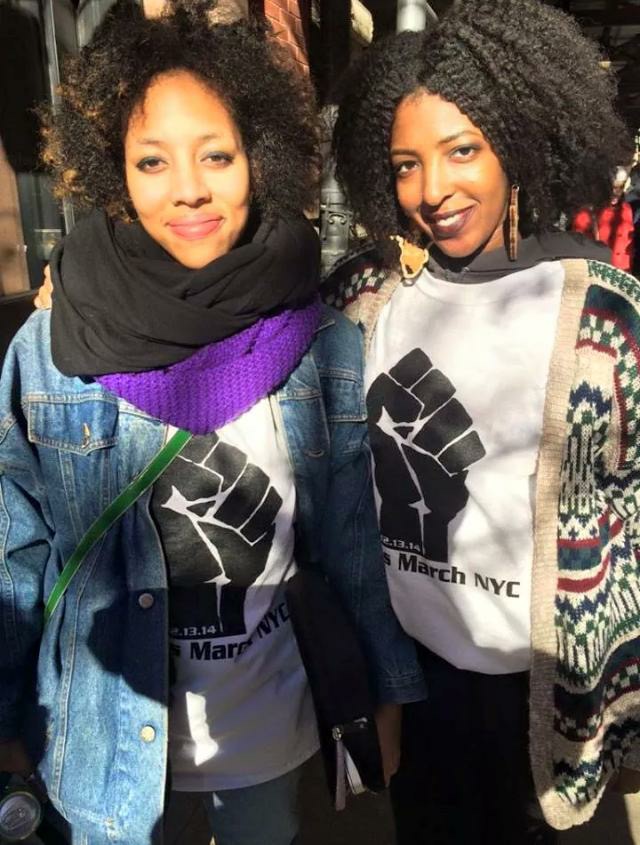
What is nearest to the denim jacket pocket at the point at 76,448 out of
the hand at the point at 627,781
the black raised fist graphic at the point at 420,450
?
the black raised fist graphic at the point at 420,450

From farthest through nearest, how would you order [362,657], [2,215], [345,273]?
[2,215] < [345,273] < [362,657]

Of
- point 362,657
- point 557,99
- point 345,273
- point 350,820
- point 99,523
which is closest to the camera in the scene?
point 99,523

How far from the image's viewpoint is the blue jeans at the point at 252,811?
1620 millimetres

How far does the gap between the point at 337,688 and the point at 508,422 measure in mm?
638

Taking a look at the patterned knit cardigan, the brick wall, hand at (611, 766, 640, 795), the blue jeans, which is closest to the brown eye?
the patterned knit cardigan

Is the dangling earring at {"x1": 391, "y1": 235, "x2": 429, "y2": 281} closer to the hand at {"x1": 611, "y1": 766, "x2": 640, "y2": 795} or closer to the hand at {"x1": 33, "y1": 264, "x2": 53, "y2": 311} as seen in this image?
the hand at {"x1": 33, "y1": 264, "x2": 53, "y2": 311}

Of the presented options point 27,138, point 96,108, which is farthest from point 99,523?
point 27,138

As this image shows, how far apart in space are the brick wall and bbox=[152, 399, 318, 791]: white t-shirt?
3056 mm

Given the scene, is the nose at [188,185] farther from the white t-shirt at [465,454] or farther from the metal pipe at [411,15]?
the metal pipe at [411,15]

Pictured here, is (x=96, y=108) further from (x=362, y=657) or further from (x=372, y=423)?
(x=362, y=657)

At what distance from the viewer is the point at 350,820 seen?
2.48 m

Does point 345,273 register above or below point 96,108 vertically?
below

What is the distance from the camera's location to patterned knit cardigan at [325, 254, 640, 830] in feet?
4.95

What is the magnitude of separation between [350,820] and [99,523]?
1609 mm
